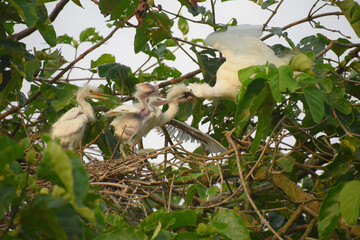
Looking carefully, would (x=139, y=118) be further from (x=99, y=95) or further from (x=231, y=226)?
(x=231, y=226)

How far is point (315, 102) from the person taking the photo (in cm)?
158

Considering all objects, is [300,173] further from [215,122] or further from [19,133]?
[19,133]

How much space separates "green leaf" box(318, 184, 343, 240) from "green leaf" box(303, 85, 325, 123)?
0.26 metres

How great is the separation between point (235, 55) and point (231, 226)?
147 cm

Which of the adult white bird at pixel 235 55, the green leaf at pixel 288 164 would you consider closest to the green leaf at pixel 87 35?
the adult white bird at pixel 235 55

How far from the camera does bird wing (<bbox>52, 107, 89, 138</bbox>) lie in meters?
2.92

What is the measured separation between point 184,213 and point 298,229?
4.01 ft

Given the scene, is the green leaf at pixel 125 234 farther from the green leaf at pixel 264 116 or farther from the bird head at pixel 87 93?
the bird head at pixel 87 93

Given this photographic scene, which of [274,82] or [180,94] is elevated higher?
[274,82]

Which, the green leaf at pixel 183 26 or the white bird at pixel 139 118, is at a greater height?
the green leaf at pixel 183 26

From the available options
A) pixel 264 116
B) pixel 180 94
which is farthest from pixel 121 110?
pixel 264 116

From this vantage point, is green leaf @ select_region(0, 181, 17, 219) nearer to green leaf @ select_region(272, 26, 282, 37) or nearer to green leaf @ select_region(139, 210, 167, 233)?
green leaf @ select_region(139, 210, 167, 233)

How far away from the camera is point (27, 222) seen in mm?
1050

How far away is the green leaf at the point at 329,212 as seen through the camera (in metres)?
1.56
